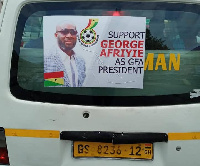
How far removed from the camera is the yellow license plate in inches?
109

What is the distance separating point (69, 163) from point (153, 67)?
3.48 feet

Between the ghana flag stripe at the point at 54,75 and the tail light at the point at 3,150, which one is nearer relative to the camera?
the ghana flag stripe at the point at 54,75

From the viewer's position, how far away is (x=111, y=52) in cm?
266

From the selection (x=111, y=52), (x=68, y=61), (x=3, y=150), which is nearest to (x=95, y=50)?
(x=111, y=52)

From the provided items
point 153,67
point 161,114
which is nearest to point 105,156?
point 161,114

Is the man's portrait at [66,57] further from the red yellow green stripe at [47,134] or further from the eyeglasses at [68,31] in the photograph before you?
the red yellow green stripe at [47,134]

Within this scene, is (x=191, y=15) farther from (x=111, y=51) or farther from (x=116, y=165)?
(x=116, y=165)

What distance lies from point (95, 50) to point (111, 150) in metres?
0.84

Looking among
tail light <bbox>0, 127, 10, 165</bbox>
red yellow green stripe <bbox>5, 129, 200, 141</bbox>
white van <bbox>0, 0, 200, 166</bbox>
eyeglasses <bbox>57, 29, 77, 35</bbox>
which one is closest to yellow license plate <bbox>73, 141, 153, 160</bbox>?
white van <bbox>0, 0, 200, 166</bbox>

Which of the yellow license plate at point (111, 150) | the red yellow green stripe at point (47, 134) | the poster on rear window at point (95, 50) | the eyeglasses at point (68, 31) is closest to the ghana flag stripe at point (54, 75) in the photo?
the poster on rear window at point (95, 50)

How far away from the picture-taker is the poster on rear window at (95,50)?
2.65 m

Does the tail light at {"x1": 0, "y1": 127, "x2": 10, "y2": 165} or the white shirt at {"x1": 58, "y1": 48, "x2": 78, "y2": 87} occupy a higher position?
the white shirt at {"x1": 58, "y1": 48, "x2": 78, "y2": 87}

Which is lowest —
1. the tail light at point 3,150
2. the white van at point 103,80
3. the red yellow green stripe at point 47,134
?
the tail light at point 3,150

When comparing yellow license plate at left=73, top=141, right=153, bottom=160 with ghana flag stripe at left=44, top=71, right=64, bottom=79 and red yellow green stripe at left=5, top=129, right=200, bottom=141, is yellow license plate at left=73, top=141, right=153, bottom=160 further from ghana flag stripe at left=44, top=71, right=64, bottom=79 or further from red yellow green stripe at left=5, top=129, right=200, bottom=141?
ghana flag stripe at left=44, top=71, right=64, bottom=79
